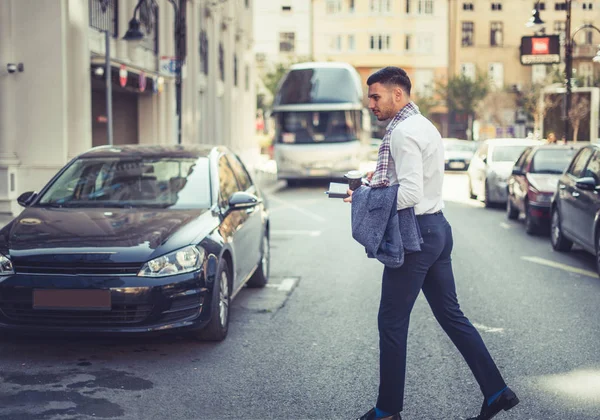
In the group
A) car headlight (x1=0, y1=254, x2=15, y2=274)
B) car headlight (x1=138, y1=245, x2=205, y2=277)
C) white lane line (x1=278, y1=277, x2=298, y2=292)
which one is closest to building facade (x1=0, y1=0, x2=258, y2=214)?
white lane line (x1=278, y1=277, x2=298, y2=292)

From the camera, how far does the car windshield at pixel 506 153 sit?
2022cm

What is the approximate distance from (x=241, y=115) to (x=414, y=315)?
113 feet

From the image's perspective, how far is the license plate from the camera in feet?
19.8

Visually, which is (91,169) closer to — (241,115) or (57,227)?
(57,227)

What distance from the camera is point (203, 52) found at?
3212cm

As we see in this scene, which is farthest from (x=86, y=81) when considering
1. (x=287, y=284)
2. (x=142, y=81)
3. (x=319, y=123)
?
(x=319, y=123)

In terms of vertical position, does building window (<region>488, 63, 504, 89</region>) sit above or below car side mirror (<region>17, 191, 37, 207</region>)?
above

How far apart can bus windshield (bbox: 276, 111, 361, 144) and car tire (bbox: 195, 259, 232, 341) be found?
21.6 meters

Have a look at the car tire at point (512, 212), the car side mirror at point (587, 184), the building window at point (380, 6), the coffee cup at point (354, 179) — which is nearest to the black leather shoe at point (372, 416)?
the coffee cup at point (354, 179)

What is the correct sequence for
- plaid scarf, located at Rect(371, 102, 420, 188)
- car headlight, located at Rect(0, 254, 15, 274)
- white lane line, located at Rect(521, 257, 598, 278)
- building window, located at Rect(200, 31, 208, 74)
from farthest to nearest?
building window, located at Rect(200, 31, 208, 74) → white lane line, located at Rect(521, 257, 598, 278) → car headlight, located at Rect(0, 254, 15, 274) → plaid scarf, located at Rect(371, 102, 420, 188)

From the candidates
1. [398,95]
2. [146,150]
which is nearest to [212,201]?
[146,150]

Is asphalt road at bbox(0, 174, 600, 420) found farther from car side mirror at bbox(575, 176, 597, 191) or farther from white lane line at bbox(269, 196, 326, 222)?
white lane line at bbox(269, 196, 326, 222)

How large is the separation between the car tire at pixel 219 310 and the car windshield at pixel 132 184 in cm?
69

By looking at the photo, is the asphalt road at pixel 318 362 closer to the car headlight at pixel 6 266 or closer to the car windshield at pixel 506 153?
the car headlight at pixel 6 266
